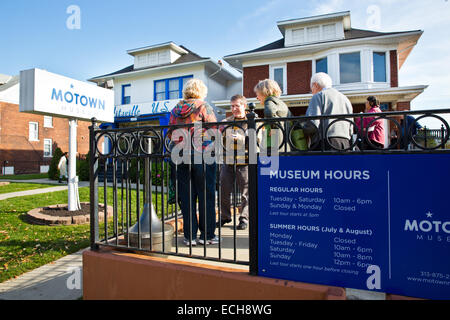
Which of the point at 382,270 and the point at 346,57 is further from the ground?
the point at 346,57

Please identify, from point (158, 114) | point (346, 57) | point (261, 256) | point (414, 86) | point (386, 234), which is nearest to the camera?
point (386, 234)

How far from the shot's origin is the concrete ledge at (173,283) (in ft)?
6.42

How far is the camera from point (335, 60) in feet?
50.8

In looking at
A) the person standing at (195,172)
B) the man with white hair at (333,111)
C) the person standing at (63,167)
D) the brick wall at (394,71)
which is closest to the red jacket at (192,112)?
the person standing at (195,172)

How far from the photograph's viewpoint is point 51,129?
89.4 ft

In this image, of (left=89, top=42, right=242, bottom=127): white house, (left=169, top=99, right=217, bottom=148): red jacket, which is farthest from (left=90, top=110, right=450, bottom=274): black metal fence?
(left=89, top=42, right=242, bottom=127): white house

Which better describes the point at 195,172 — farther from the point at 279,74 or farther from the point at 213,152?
the point at 279,74

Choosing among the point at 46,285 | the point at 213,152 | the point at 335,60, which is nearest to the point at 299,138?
the point at 213,152

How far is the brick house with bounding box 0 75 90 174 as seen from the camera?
915 inches

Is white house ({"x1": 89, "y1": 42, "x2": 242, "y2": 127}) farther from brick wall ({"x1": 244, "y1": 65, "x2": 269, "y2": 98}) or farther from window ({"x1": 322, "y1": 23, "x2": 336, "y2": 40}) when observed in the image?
window ({"x1": 322, "y1": 23, "x2": 336, "y2": 40})

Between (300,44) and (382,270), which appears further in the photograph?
(300,44)

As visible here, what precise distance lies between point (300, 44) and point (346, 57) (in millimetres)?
2811

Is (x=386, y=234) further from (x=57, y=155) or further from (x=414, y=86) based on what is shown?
(x=57, y=155)
